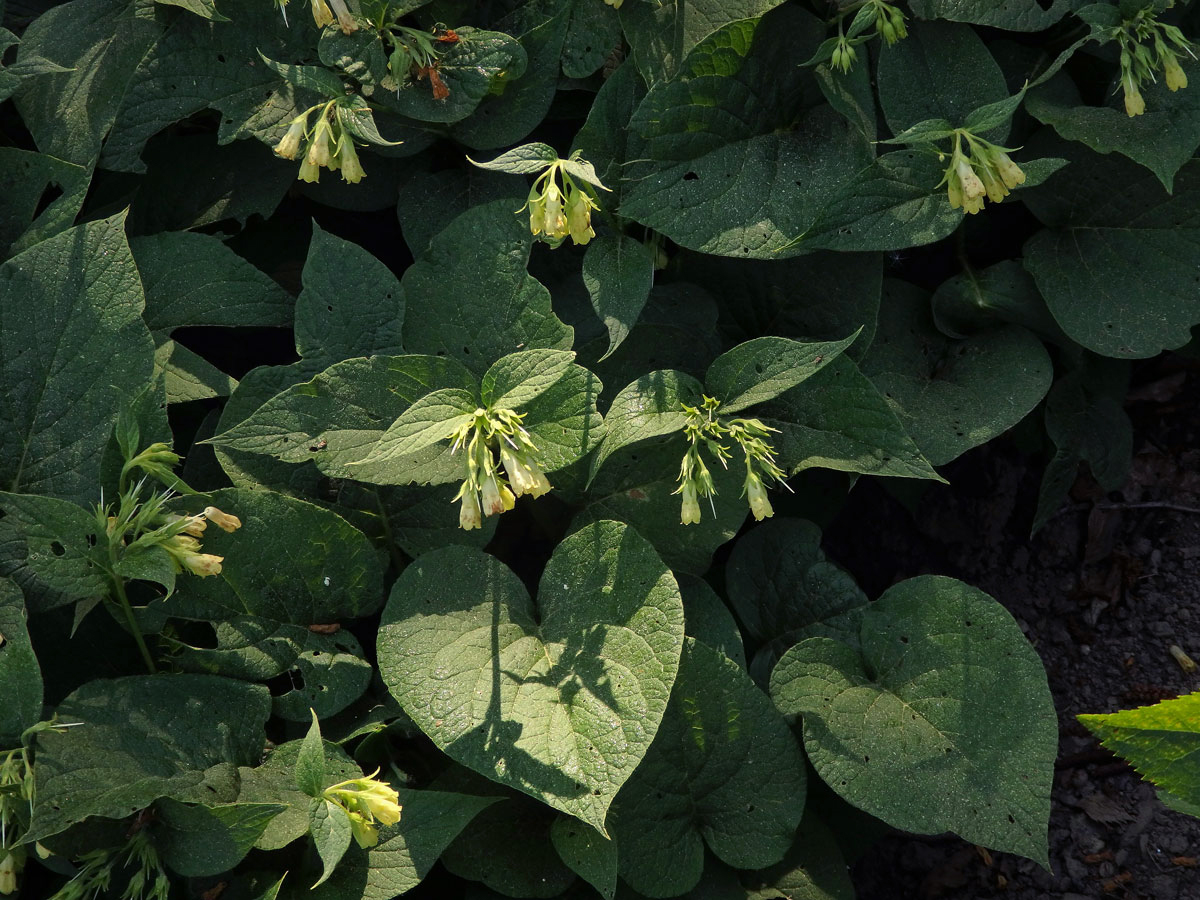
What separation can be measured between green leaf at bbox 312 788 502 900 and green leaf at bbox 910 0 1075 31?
1.73 meters

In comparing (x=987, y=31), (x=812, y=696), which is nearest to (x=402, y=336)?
(x=812, y=696)

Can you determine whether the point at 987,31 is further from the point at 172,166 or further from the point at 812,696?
the point at 172,166

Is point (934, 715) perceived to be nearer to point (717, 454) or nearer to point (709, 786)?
point (709, 786)

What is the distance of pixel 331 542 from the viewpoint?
6.61 feet

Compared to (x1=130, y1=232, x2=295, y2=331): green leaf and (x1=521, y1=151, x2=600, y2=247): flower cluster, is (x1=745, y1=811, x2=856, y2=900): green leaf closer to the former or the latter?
(x1=521, y1=151, x2=600, y2=247): flower cluster

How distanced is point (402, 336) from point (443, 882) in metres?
1.11

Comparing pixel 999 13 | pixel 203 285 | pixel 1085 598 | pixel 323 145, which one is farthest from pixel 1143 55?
pixel 203 285

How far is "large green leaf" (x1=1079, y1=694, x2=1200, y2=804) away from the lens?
154 cm

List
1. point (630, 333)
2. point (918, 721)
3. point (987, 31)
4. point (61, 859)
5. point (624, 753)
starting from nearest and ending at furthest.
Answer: point (624, 753) < point (61, 859) < point (918, 721) < point (630, 333) < point (987, 31)

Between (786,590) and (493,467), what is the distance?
2.83 feet

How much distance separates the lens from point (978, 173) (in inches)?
75.7

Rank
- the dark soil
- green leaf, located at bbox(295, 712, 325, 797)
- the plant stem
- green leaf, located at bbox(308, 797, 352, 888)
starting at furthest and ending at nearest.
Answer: the dark soil
the plant stem
green leaf, located at bbox(295, 712, 325, 797)
green leaf, located at bbox(308, 797, 352, 888)

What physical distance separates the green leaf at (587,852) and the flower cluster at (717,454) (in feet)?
1.95

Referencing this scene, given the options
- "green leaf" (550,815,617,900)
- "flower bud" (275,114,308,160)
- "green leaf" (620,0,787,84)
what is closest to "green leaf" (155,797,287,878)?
"green leaf" (550,815,617,900)
